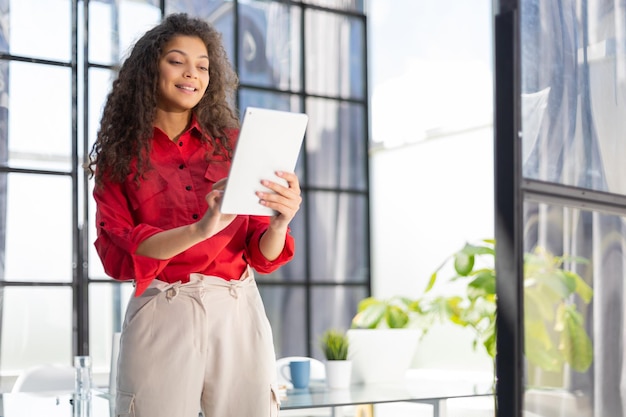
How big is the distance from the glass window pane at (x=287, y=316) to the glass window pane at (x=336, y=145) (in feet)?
2.77

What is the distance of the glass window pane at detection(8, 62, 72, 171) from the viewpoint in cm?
560

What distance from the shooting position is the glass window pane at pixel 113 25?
583cm

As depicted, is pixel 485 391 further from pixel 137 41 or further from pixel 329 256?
pixel 329 256

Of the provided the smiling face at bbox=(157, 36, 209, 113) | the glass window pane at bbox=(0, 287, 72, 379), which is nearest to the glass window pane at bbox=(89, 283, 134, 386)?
the glass window pane at bbox=(0, 287, 72, 379)

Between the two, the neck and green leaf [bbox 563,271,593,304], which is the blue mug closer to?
green leaf [bbox 563,271,593,304]

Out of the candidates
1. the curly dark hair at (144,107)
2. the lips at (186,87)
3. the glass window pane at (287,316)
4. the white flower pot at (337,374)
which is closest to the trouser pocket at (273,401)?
the curly dark hair at (144,107)

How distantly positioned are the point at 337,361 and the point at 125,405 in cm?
168

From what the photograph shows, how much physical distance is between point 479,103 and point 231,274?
4.32 meters

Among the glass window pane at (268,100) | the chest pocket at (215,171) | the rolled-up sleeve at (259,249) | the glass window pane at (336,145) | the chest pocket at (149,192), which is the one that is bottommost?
the rolled-up sleeve at (259,249)

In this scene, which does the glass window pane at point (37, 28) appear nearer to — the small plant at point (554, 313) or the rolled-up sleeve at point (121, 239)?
the rolled-up sleeve at point (121, 239)

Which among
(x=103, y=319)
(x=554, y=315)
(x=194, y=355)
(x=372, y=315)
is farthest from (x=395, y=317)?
(x=194, y=355)

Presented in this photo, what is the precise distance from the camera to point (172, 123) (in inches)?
66.1

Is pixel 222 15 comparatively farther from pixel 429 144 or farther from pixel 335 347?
pixel 335 347

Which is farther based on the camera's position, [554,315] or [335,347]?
[335,347]
